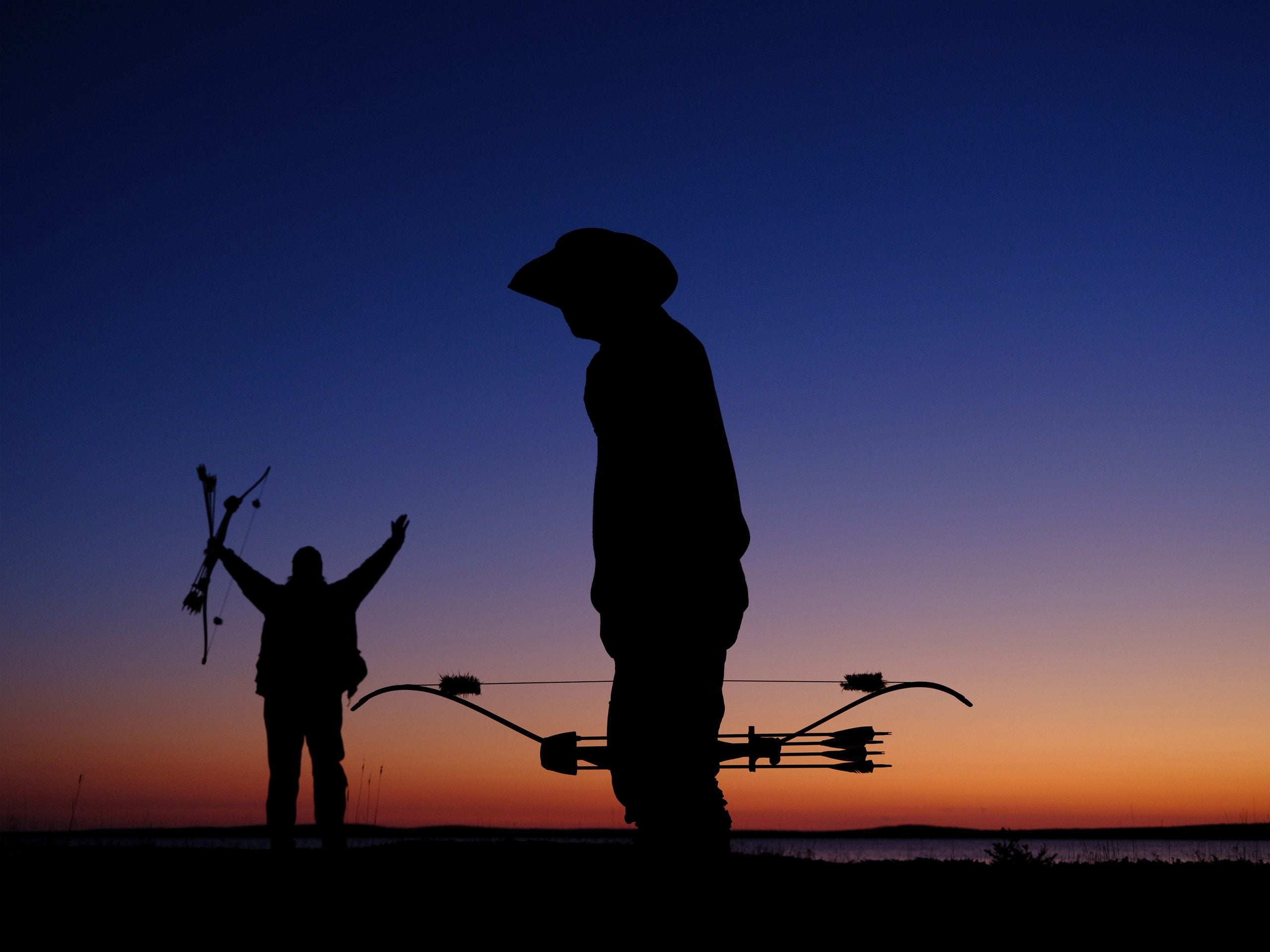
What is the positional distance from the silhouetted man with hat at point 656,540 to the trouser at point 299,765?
351cm

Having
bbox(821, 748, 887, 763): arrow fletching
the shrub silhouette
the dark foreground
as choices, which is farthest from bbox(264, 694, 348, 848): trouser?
the shrub silhouette

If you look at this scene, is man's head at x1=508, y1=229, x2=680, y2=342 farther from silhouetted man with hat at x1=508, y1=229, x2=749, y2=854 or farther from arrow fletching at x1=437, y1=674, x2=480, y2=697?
arrow fletching at x1=437, y1=674, x2=480, y2=697

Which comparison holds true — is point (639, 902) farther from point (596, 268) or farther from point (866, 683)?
point (866, 683)

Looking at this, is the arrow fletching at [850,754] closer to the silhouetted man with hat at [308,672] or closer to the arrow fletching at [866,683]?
the arrow fletching at [866,683]

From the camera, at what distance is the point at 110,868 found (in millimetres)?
9875

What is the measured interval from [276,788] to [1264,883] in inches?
268

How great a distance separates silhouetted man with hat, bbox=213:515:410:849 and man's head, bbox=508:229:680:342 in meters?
3.62

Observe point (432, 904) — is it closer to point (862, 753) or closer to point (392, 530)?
point (392, 530)

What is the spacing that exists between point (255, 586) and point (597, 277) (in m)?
4.08

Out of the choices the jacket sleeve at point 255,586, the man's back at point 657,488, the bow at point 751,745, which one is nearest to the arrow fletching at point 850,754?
the bow at point 751,745

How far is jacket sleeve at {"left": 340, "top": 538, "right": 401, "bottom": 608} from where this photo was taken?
6363mm

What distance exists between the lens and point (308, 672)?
19.4 ft

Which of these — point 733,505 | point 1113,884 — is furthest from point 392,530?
point 1113,884

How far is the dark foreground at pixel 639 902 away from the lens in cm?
373
